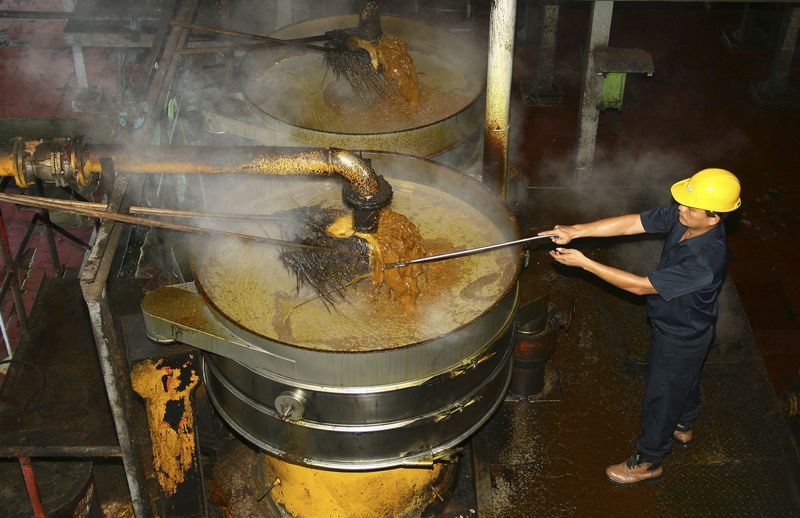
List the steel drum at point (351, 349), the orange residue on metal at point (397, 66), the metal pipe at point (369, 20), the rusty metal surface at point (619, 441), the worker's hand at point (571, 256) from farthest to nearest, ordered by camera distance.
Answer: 1. the orange residue on metal at point (397, 66)
2. the metal pipe at point (369, 20)
3. the rusty metal surface at point (619, 441)
4. the worker's hand at point (571, 256)
5. the steel drum at point (351, 349)

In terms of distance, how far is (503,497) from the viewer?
4809 millimetres

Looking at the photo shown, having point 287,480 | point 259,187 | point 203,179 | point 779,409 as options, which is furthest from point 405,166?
point 779,409

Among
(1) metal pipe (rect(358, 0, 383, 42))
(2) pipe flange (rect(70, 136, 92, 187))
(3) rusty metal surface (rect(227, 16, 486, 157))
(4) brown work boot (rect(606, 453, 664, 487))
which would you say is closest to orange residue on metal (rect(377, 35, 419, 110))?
(1) metal pipe (rect(358, 0, 383, 42))

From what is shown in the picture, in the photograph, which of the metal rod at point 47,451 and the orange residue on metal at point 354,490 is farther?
the orange residue on metal at point 354,490

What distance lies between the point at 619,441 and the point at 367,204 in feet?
7.64

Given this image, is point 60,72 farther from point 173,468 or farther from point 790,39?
point 790,39

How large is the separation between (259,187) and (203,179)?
468 mm

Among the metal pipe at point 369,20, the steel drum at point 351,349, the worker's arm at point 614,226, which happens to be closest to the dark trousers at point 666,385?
the worker's arm at point 614,226

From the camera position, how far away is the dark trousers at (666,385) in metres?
4.54

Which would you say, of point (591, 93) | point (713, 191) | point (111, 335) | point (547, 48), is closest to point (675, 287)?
point (713, 191)

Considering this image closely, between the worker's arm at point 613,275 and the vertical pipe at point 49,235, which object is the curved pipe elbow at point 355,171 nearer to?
the worker's arm at point 613,275

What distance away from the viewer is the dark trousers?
4543 millimetres

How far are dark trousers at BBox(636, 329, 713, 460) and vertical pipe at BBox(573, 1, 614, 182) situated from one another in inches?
116

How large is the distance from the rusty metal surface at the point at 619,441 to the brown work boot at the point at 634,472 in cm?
4
